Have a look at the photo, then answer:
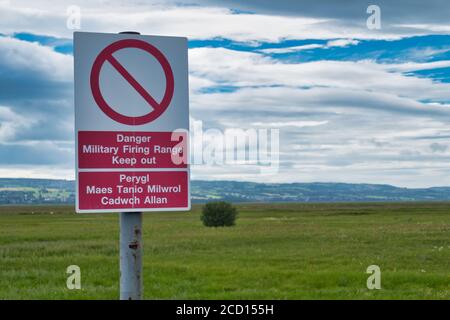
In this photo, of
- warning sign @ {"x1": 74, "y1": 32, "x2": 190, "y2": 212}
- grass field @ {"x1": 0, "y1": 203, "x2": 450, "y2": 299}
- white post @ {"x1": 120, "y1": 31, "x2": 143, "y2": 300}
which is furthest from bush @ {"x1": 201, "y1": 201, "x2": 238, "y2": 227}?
warning sign @ {"x1": 74, "y1": 32, "x2": 190, "y2": 212}

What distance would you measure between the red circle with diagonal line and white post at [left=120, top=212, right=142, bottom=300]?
1085 millimetres

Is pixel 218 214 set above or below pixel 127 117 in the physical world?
below

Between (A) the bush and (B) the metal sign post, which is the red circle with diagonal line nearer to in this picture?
(B) the metal sign post

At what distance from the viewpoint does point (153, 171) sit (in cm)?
720

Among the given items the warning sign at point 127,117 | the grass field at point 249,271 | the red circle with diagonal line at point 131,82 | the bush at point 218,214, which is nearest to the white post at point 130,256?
the warning sign at point 127,117

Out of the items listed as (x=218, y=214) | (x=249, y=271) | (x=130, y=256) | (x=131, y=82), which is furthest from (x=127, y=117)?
(x=218, y=214)

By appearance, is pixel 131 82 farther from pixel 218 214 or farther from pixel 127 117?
pixel 218 214

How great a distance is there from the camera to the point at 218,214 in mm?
74750

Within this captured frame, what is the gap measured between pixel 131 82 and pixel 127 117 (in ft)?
1.27

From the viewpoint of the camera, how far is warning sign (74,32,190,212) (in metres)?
7.00
